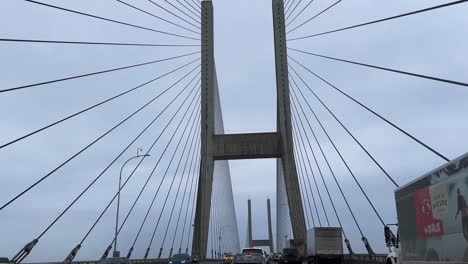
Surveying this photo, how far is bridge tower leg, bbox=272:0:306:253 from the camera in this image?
42.7 m

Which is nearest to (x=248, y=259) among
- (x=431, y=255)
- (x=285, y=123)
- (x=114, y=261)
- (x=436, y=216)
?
(x=114, y=261)

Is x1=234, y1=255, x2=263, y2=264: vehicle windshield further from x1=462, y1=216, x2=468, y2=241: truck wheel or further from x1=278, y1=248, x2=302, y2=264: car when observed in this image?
x1=462, y1=216, x2=468, y2=241: truck wheel

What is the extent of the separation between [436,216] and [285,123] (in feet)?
101

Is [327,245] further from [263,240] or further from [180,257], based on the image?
[263,240]

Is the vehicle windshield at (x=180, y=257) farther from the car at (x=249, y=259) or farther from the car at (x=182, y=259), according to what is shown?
Result: the car at (x=249, y=259)

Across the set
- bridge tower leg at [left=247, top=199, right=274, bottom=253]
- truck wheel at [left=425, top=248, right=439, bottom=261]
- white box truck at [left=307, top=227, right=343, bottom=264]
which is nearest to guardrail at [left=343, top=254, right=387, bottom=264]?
white box truck at [left=307, top=227, right=343, bottom=264]

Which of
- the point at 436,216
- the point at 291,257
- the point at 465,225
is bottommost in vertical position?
the point at 465,225

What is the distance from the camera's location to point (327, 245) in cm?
3778

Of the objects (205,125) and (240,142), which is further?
(240,142)

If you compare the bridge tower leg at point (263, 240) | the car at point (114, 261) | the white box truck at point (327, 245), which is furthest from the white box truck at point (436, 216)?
the bridge tower leg at point (263, 240)

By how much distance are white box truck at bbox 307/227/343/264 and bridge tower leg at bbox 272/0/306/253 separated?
4.43m

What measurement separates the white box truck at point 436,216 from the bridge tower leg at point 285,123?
84.4ft

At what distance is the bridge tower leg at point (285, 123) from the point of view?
4269 centimetres

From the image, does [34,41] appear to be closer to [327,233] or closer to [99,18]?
[99,18]
